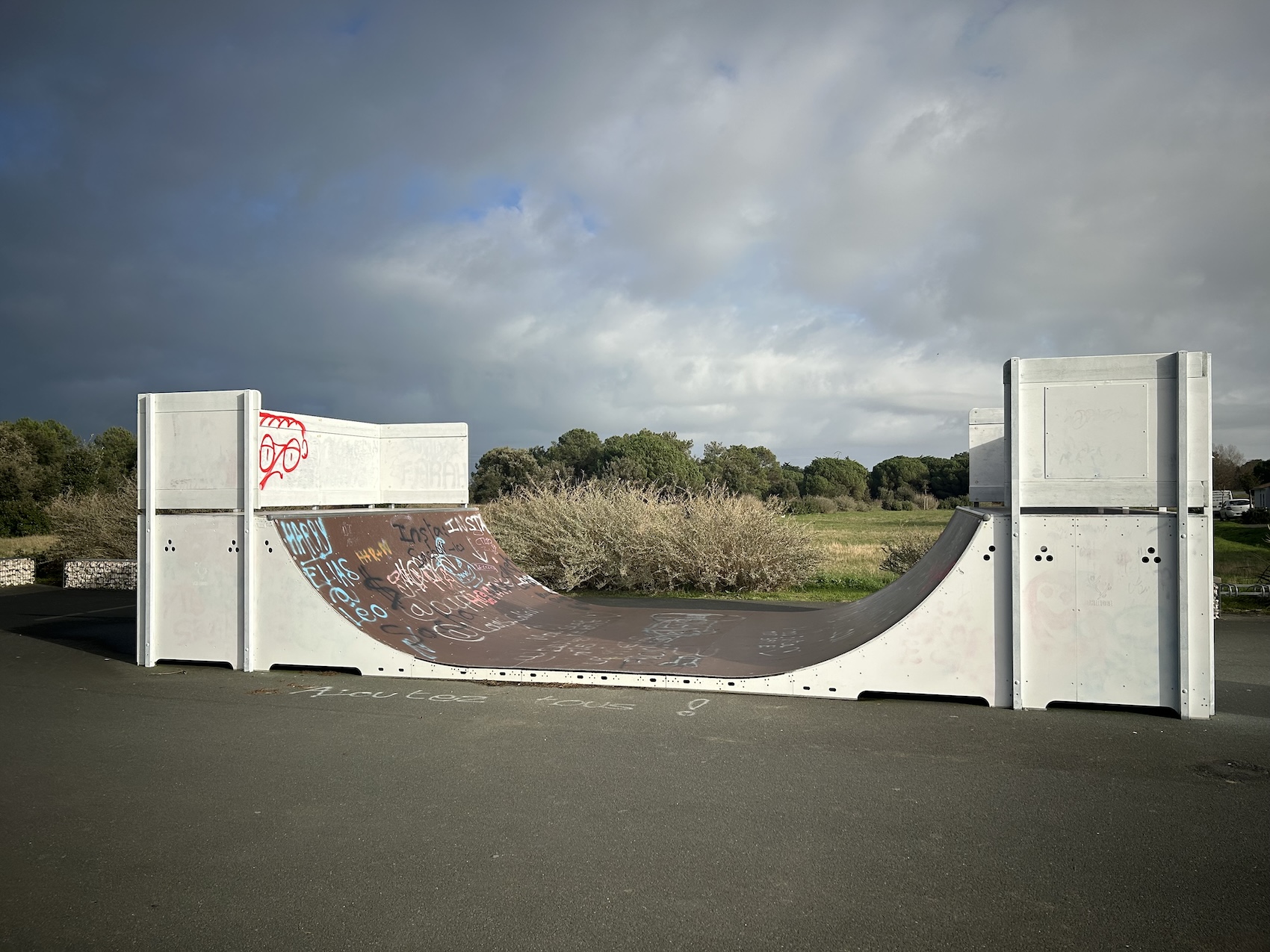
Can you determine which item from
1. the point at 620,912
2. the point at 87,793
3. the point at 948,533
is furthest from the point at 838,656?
the point at 87,793

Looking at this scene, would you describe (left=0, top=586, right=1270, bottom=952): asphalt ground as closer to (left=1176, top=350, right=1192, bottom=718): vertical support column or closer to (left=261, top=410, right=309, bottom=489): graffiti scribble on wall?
(left=1176, top=350, right=1192, bottom=718): vertical support column

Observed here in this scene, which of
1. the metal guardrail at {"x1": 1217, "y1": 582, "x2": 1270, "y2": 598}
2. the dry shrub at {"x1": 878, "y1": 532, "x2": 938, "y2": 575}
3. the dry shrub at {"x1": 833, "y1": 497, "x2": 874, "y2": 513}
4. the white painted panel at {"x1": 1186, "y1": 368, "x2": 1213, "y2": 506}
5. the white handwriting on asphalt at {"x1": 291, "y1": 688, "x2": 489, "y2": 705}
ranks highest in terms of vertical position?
the white painted panel at {"x1": 1186, "y1": 368, "x2": 1213, "y2": 506}

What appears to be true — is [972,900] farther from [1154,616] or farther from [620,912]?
[1154,616]

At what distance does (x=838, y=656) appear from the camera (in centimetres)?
612

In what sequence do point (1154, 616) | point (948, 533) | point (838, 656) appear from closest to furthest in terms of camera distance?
point (1154, 616) → point (838, 656) → point (948, 533)

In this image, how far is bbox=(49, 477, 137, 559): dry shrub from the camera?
53.8 ft

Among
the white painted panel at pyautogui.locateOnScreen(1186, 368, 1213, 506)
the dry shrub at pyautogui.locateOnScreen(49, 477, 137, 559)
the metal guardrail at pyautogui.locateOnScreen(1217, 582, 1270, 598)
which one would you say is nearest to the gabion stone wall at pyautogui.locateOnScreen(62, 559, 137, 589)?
the dry shrub at pyautogui.locateOnScreen(49, 477, 137, 559)

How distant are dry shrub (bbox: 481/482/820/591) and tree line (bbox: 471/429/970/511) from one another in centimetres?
1692

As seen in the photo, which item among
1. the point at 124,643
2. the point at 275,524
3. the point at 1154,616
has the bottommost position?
the point at 124,643

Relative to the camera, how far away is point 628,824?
3621 mm

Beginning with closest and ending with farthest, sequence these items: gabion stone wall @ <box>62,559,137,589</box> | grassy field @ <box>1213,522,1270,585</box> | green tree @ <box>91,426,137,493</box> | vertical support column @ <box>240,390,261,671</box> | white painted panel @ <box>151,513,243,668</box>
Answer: vertical support column @ <box>240,390,261,671</box> < white painted panel @ <box>151,513,243,668</box> < grassy field @ <box>1213,522,1270,585</box> < gabion stone wall @ <box>62,559,137,589</box> < green tree @ <box>91,426,137,493</box>

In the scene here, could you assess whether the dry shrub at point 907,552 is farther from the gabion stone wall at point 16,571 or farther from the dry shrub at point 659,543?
the gabion stone wall at point 16,571

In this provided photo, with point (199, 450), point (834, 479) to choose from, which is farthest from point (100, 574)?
point (834, 479)

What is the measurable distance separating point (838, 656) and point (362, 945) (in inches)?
168
